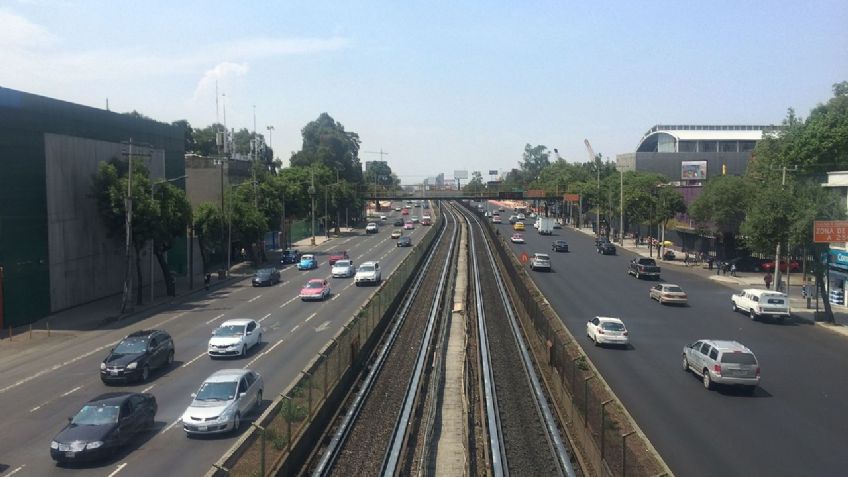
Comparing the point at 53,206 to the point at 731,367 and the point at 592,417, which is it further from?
the point at 731,367

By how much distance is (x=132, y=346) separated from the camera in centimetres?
2841

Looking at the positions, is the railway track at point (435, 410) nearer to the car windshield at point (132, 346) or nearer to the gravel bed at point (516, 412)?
the gravel bed at point (516, 412)

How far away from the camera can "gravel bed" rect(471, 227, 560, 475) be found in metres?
19.7

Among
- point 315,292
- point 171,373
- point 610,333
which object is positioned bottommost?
point 171,373

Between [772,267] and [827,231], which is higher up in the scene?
[827,231]

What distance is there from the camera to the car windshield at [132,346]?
28.1 m

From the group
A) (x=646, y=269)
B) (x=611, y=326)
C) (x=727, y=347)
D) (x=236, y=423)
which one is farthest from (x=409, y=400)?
(x=646, y=269)

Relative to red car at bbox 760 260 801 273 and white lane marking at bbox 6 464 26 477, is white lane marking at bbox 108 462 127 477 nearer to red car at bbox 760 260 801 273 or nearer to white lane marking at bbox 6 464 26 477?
white lane marking at bbox 6 464 26 477

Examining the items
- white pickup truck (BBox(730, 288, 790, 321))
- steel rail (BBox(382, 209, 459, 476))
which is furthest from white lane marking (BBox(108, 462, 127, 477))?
white pickup truck (BBox(730, 288, 790, 321))

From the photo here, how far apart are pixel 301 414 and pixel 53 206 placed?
1349 inches

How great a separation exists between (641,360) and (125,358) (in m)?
20.5

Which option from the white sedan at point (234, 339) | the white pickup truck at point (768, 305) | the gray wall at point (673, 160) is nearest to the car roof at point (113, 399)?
the white sedan at point (234, 339)

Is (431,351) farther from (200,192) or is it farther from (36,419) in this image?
(200,192)

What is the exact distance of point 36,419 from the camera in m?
23.3
